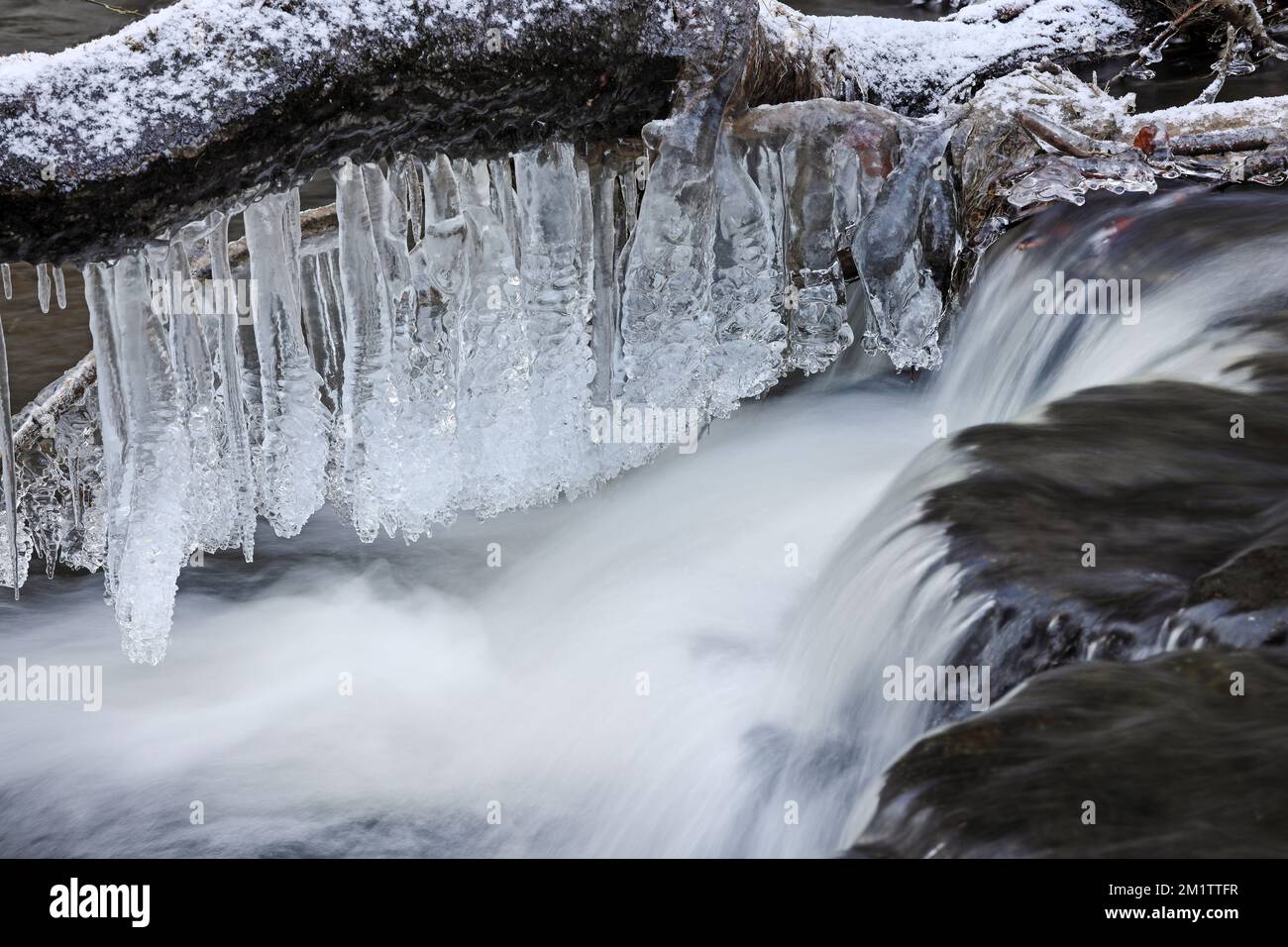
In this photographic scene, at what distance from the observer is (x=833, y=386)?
495 centimetres

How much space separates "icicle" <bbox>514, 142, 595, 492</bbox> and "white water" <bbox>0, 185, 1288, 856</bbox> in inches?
26.1

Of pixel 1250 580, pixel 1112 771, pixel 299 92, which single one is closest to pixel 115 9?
pixel 299 92

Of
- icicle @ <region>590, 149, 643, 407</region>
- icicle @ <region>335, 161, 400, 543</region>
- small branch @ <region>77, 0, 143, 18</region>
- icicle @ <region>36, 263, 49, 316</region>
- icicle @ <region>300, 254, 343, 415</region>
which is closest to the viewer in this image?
icicle @ <region>36, 263, 49, 316</region>

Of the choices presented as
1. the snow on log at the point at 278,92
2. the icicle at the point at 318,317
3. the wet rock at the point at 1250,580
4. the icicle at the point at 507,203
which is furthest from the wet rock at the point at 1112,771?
the icicle at the point at 318,317

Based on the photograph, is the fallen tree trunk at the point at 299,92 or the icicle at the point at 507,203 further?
the icicle at the point at 507,203

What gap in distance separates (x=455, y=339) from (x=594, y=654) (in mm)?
987

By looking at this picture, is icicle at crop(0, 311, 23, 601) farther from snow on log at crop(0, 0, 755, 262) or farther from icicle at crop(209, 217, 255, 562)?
icicle at crop(209, 217, 255, 562)

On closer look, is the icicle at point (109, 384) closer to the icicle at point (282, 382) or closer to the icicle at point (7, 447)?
the icicle at point (7, 447)

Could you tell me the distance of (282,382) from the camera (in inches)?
140

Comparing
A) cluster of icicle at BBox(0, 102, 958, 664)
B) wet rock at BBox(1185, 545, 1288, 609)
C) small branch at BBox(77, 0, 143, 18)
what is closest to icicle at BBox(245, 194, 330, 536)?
cluster of icicle at BBox(0, 102, 958, 664)

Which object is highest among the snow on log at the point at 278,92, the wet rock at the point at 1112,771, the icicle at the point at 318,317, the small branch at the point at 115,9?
the small branch at the point at 115,9

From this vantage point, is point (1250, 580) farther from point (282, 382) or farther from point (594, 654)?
point (282, 382)

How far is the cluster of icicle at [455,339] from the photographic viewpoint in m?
3.28

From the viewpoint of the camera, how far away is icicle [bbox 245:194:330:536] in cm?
331
